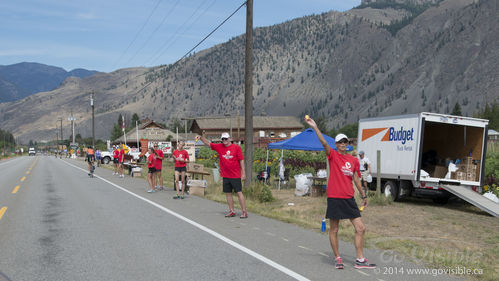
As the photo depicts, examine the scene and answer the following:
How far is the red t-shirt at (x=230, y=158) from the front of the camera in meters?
11.2

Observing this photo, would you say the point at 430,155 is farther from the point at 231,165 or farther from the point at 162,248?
the point at 162,248

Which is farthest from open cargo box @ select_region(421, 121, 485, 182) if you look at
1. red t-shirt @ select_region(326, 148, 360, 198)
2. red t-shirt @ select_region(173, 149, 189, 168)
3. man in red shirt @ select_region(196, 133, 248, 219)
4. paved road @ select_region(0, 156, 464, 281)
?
red t-shirt @ select_region(326, 148, 360, 198)

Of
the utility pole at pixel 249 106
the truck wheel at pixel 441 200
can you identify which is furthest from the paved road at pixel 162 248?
the truck wheel at pixel 441 200

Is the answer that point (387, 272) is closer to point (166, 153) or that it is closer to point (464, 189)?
point (464, 189)

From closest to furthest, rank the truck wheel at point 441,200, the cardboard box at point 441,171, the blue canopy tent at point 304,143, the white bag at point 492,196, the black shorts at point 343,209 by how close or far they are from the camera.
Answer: the black shorts at point 343,209 < the white bag at point 492,196 < the truck wheel at point 441,200 < the cardboard box at point 441,171 < the blue canopy tent at point 304,143

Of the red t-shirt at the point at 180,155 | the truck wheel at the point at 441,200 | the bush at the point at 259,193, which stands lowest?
the truck wheel at the point at 441,200

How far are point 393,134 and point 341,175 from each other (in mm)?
10433

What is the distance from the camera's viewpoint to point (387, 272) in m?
6.52

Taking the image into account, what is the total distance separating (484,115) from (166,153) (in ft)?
277

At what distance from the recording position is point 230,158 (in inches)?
443

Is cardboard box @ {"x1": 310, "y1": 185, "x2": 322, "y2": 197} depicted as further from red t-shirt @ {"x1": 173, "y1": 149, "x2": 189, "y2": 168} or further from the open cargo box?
red t-shirt @ {"x1": 173, "y1": 149, "x2": 189, "y2": 168}

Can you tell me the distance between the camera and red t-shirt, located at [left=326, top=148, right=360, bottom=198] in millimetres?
6641

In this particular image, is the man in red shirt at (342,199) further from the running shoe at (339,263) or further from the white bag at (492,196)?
the white bag at (492,196)

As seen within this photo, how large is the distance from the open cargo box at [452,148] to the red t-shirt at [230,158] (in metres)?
8.55
